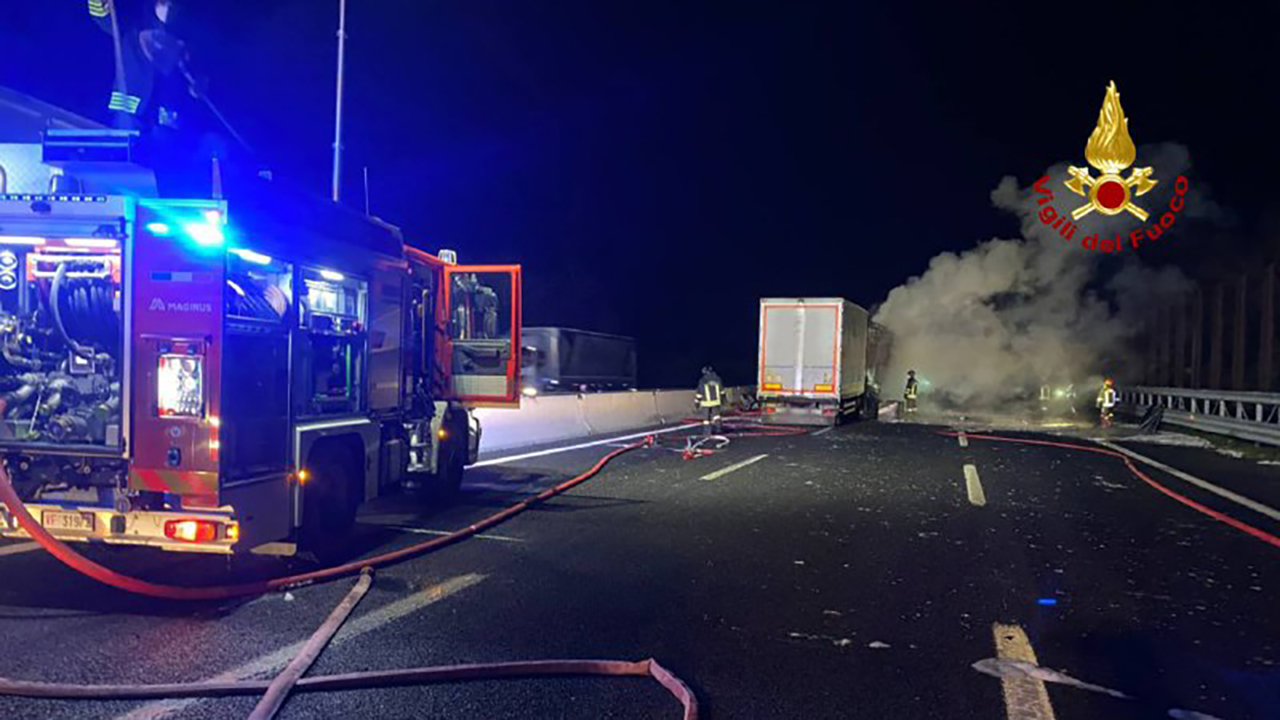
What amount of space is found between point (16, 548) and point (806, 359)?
1965 cm

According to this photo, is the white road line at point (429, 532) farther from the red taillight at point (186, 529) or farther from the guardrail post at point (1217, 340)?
the guardrail post at point (1217, 340)

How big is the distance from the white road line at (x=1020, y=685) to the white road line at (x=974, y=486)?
5.46 meters

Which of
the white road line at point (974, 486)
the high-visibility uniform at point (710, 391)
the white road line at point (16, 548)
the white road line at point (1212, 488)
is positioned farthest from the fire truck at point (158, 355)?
the high-visibility uniform at point (710, 391)

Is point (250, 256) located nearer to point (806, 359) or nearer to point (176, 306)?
point (176, 306)

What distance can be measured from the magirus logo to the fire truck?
0.01 m

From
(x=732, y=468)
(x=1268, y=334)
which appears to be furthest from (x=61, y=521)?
(x=1268, y=334)

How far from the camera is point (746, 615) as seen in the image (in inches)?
227

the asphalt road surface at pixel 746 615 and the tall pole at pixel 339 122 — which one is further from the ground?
the tall pole at pixel 339 122

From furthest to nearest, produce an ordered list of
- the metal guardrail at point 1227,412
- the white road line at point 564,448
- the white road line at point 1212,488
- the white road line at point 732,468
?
1. the metal guardrail at point 1227,412
2. the white road line at point 564,448
3. the white road line at point 732,468
4. the white road line at point 1212,488

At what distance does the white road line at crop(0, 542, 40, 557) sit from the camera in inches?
279

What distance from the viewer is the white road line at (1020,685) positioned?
4148mm

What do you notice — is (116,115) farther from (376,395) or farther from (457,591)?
(457,591)

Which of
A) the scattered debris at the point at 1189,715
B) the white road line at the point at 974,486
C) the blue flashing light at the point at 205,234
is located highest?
the blue flashing light at the point at 205,234

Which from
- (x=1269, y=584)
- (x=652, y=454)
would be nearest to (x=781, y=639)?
(x=1269, y=584)
